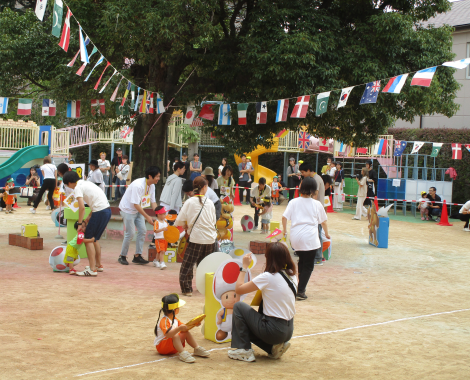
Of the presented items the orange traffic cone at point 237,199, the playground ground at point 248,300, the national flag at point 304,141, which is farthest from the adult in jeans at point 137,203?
the national flag at point 304,141

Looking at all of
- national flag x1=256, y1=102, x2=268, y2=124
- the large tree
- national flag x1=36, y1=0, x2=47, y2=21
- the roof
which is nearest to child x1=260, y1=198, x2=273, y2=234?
the large tree

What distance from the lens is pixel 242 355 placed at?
4.46 meters

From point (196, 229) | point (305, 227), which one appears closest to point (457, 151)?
point (305, 227)

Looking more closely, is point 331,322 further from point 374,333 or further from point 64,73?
point 64,73

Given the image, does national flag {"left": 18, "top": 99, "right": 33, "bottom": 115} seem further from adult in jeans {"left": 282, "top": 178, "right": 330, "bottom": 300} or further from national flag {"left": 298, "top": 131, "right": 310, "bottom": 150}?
national flag {"left": 298, "top": 131, "right": 310, "bottom": 150}

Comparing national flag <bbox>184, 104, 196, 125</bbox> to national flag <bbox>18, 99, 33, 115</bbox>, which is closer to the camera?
national flag <bbox>18, 99, 33, 115</bbox>

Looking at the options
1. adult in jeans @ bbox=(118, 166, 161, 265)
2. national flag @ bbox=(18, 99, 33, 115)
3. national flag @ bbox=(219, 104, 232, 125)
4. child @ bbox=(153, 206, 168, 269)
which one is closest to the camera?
adult in jeans @ bbox=(118, 166, 161, 265)

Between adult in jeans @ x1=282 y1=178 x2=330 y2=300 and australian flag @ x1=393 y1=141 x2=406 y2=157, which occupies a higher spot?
australian flag @ x1=393 y1=141 x2=406 y2=157

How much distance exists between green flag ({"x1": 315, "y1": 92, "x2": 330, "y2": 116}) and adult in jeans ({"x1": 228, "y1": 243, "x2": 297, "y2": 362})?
18.2 feet

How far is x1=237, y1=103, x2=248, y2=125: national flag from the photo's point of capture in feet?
35.3

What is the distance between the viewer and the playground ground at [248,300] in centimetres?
426

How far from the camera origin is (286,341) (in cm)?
453

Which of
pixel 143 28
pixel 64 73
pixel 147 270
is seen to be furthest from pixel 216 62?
pixel 147 270

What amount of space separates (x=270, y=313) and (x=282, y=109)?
20.5ft
